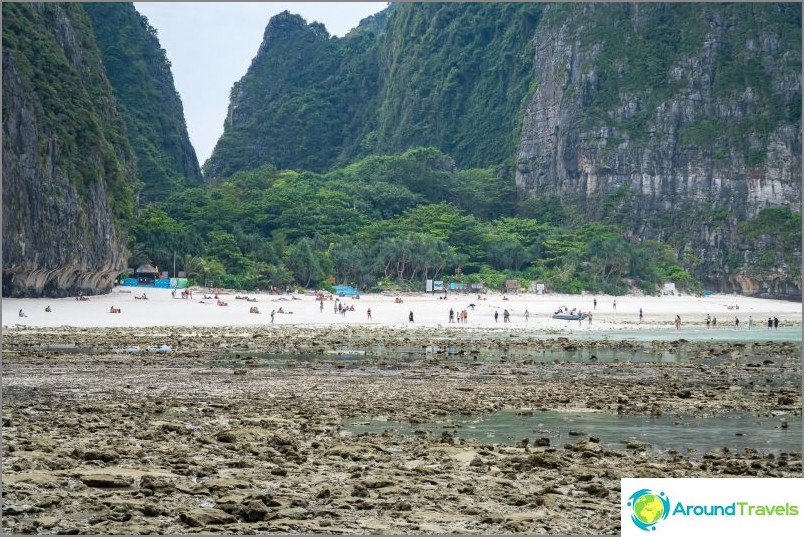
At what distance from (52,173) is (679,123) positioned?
96856mm

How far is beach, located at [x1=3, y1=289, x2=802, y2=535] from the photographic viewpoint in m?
9.24

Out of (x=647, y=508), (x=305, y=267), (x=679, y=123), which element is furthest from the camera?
(x=679, y=123)

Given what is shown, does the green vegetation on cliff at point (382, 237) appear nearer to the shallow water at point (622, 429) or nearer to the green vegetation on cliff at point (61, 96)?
the green vegetation on cliff at point (61, 96)

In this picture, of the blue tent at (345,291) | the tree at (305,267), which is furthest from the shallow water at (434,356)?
the tree at (305,267)

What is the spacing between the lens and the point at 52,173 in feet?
163

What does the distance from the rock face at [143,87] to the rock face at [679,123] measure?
49.5 meters

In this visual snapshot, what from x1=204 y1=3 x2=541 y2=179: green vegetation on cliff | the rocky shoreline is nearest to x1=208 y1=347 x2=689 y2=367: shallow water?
the rocky shoreline

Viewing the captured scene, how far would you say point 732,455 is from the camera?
12.4 m

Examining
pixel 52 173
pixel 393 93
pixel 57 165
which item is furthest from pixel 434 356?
pixel 393 93

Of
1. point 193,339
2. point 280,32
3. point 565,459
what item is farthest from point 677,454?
point 280,32

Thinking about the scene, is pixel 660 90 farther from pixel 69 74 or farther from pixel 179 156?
pixel 69 74

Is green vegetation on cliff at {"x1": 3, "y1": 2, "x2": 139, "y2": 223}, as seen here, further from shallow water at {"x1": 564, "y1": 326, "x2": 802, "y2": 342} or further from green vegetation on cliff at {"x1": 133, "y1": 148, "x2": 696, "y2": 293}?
shallow water at {"x1": 564, "y1": 326, "x2": 802, "y2": 342}

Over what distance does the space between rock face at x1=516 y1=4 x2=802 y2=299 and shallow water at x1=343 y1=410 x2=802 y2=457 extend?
10628 centimetres

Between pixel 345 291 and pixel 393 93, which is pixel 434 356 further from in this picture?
pixel 393 93
